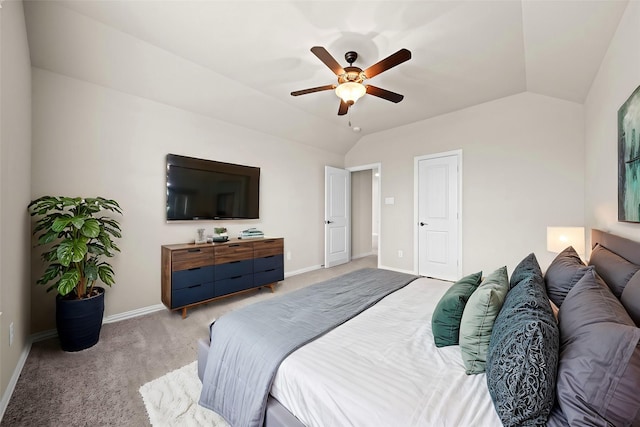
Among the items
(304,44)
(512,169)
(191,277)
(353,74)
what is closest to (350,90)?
(353,74)

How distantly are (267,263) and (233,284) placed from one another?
580mm

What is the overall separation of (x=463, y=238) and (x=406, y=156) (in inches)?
67.8

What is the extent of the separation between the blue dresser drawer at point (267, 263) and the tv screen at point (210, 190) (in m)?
0.74

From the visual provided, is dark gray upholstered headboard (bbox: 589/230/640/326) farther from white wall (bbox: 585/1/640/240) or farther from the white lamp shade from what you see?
the white lamp shade

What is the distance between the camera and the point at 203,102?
3.31m

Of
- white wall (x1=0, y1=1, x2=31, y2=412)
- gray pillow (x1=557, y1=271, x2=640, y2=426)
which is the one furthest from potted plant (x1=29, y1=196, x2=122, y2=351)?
gray pillow (x1=557, y1=271, x2=640, y2=426)

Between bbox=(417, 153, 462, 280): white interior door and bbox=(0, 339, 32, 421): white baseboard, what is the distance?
472 cm

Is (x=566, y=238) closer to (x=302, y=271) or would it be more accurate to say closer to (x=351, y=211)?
(x=302, y=271)

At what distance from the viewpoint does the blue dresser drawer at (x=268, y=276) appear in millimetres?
3607

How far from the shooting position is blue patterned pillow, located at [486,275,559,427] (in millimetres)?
751

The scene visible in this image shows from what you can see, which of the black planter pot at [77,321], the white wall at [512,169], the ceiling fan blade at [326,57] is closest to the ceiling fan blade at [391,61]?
the ceiling fan blade at [326,57]

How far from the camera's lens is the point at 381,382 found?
3.35 feet

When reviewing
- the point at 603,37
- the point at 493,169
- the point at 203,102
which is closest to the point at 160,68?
the point at 203,102

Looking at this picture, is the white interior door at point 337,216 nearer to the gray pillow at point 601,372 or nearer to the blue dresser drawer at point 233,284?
the blue dresser drawer at point 233,284
